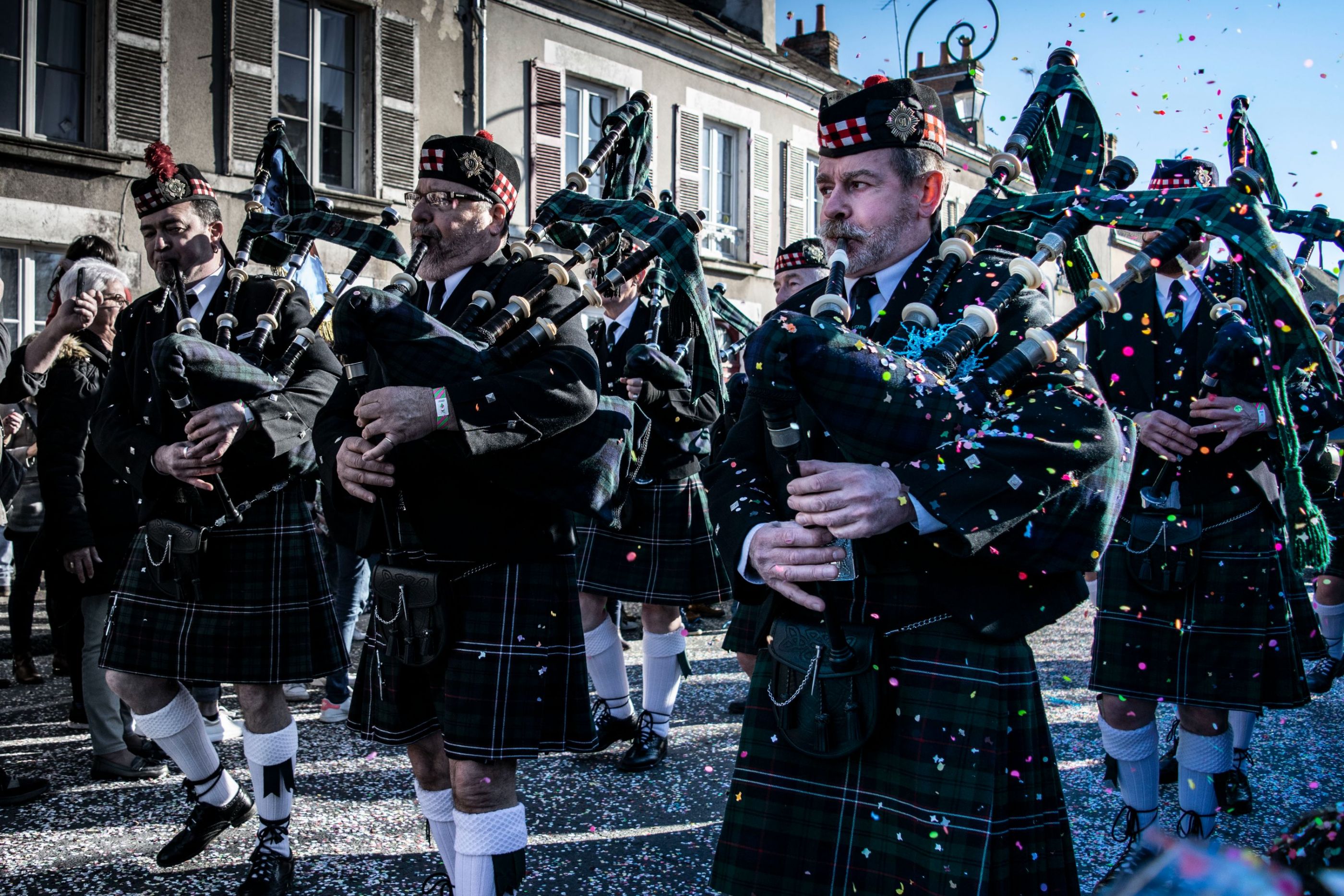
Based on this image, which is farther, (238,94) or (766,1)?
(766,1)

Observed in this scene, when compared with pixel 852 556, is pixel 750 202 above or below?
above

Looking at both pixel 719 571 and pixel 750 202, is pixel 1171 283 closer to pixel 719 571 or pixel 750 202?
pixel 719 571

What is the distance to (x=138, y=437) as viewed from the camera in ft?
10.7

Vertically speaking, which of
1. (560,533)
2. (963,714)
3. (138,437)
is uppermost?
(138,437)

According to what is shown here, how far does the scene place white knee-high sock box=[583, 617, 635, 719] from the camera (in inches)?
177

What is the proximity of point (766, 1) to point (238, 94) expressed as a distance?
7854 millimetres

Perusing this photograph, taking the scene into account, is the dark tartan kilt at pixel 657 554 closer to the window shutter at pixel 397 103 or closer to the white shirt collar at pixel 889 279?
the white shirt collar at pixel 889 279

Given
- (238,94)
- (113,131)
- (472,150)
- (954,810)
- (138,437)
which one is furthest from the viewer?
(238,94)

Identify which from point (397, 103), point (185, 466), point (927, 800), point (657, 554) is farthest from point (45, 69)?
point (927, 800)

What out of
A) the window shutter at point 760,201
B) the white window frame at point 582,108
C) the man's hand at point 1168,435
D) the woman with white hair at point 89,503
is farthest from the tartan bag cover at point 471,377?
the window shutter at point 760,201

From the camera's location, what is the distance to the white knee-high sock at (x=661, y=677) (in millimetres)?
4363

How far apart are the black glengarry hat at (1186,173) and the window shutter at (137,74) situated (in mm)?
8108

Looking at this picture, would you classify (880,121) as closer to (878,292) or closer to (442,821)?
(878,292)

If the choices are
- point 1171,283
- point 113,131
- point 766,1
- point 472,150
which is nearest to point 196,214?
point 472,150
